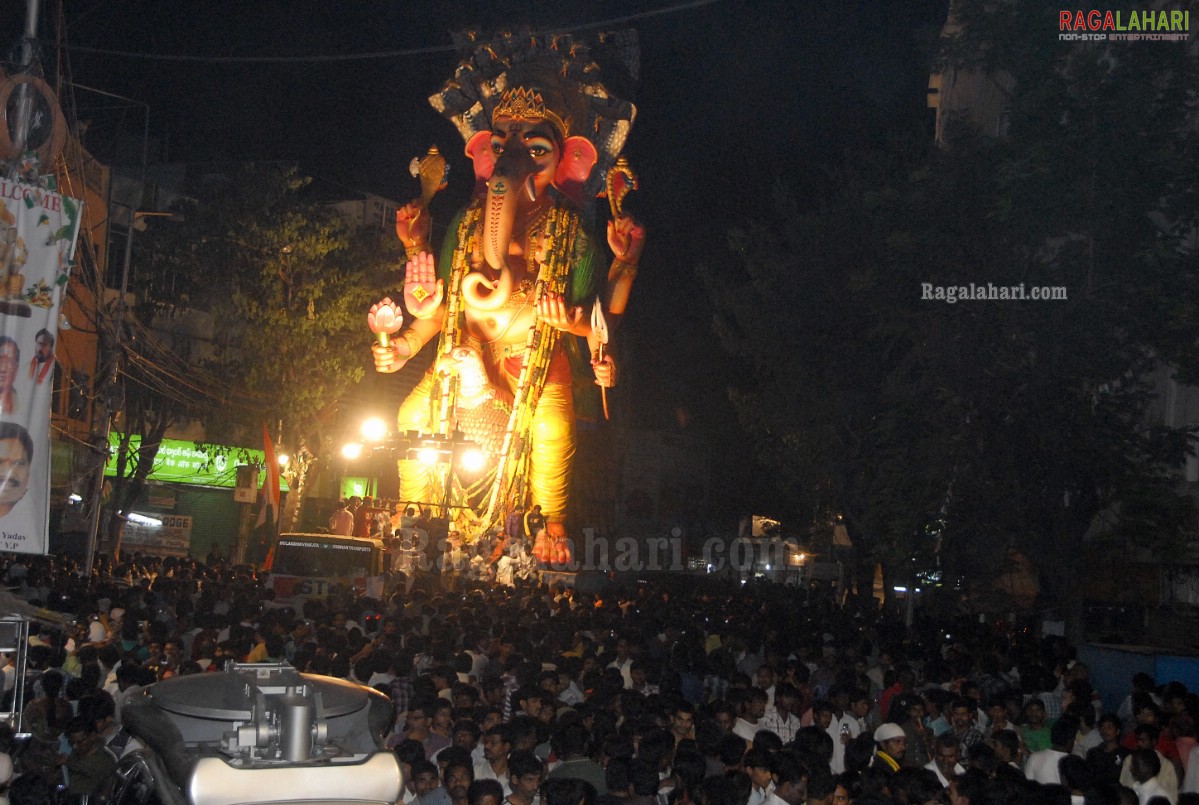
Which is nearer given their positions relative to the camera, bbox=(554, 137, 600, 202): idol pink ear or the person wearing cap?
the person wearing cap

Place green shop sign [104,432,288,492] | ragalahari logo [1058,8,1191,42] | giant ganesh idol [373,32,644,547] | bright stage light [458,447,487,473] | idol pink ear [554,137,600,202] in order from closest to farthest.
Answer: ragalahari logo [1058,8,1191,42] → bright stage light [458,447,487,473] → giant ganesh idol [373,32,644,547] → idol pink ear [554,137,600,202] → green shop sign [104,432,288,492]

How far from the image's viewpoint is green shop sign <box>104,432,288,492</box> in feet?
98.1

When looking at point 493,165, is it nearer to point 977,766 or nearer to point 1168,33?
point 1168,33

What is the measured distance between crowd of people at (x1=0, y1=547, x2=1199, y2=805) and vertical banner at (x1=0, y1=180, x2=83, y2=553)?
115cm

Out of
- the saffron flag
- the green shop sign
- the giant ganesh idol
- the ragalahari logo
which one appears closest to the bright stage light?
the giant ganesh idol

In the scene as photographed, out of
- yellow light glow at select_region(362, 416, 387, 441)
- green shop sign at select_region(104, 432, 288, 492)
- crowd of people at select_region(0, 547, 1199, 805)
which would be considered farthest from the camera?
green shop sign at select_region(104, 432, 288, 492)

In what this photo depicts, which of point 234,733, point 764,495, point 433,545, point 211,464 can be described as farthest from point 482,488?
point 234,733

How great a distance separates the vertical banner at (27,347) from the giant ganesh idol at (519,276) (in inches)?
738

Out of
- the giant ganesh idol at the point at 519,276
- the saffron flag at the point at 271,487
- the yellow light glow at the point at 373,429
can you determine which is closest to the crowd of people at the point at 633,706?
the saffron flag at the point at 271,487

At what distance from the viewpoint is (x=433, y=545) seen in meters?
23.6

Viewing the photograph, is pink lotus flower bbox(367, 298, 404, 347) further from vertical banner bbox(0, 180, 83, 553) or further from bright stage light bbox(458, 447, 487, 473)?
vertical banner bbox(0, 180, 83, 553)

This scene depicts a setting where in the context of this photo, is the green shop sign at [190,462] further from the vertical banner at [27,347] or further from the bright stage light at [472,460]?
the vertical banner at [27,347]

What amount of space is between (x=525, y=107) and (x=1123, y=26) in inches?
675

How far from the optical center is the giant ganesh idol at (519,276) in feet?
90.2
